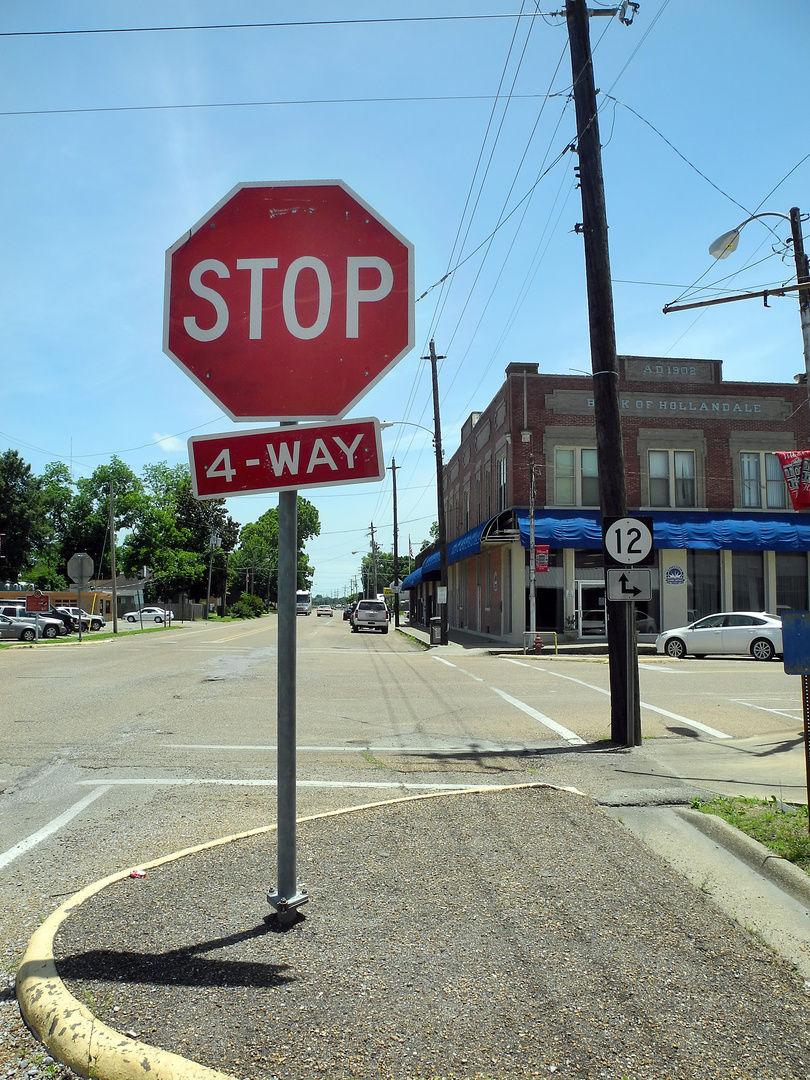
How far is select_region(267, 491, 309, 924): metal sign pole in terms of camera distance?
3.14 m

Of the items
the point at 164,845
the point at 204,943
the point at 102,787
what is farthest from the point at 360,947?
the point at 102,787

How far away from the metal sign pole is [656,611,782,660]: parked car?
2051cm

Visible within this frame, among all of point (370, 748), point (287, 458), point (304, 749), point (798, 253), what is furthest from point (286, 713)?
point (798, 253)

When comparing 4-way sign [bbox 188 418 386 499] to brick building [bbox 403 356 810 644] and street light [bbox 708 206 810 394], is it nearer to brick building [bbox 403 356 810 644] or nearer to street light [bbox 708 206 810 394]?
street light [bbox 708 206 810 394]

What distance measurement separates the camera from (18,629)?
34281 millimetres

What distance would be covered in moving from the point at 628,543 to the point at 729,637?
1491 centimetres

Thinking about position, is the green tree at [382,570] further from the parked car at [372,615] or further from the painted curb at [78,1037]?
the painted curb at [78,1037]

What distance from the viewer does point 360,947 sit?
3.17 m

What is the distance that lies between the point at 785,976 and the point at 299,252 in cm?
349

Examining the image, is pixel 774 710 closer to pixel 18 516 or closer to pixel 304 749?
pixel 304 749

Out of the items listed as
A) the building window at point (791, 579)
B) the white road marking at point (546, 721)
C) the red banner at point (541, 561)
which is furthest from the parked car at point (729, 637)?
the white road marking at point (546, 721)

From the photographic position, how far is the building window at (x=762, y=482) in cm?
3002

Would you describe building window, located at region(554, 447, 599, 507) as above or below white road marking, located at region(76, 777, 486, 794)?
above

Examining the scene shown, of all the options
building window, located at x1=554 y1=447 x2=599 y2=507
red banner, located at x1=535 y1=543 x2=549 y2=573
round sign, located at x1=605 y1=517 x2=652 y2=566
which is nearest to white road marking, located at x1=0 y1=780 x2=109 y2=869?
round sign, located at x1=605 y1=517 x2=652 y2=566
